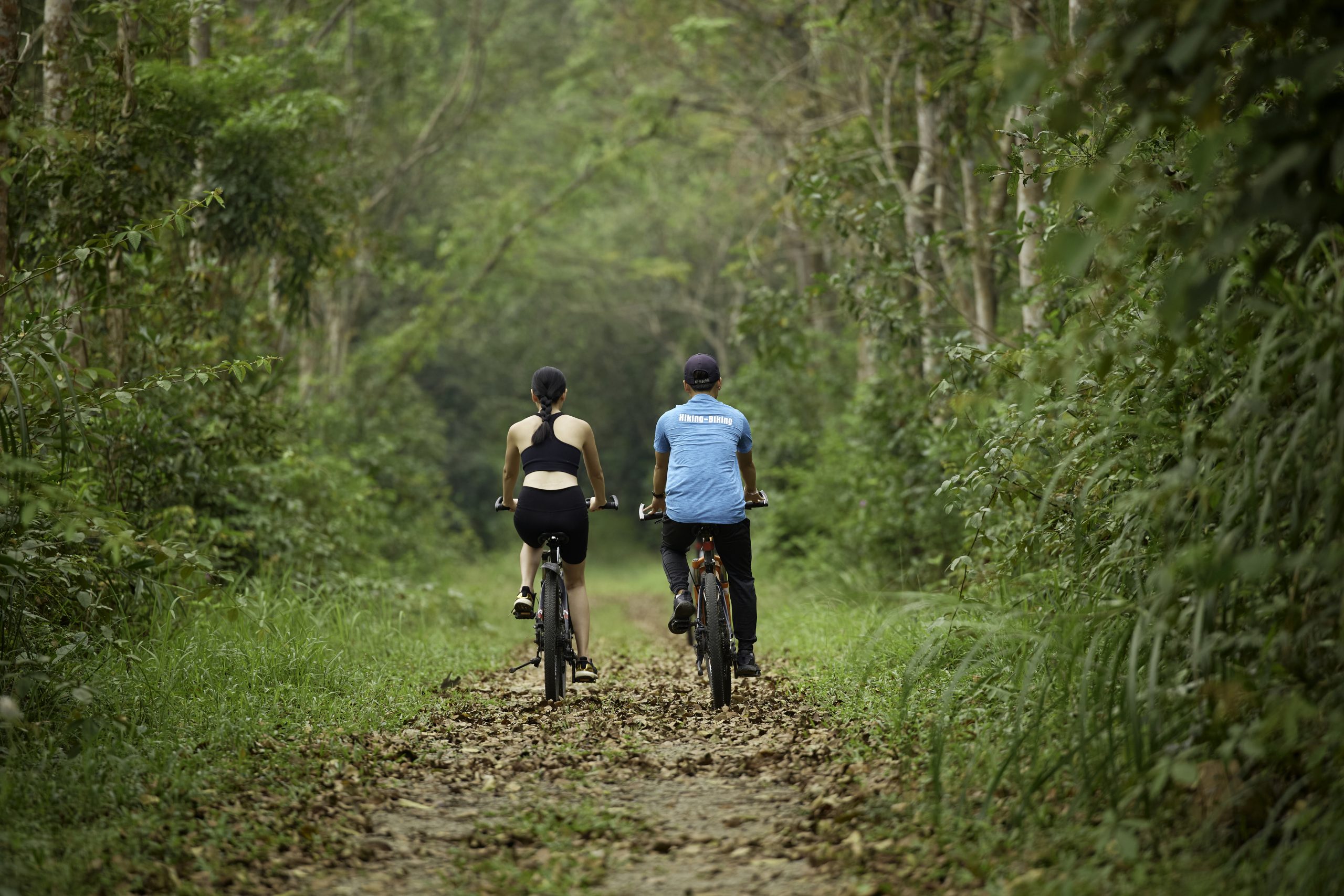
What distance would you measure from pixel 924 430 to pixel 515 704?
589 centimetres

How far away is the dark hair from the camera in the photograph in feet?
23.0

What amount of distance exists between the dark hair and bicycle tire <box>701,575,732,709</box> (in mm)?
1328

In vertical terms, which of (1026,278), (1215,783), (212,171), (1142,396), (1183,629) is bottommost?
(1215,783)

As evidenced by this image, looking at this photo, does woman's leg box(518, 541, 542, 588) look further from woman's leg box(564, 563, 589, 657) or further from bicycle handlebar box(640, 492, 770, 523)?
bicycle handlebar box(640, 492, 770, 523)

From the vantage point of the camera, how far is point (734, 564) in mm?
6969

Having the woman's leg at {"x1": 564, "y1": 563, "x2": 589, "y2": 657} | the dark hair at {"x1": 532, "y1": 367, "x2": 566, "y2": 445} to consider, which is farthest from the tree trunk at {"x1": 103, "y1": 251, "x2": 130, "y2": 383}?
the woman's leg at {"x1": 564, "y1": 563, "x2": 589, "y2": 657}

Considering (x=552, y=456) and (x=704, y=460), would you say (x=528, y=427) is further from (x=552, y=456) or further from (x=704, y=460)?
(x=704, y=460)

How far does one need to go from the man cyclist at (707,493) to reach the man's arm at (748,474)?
0.17 feet

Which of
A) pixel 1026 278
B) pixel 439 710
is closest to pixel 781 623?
pixel 1026 278

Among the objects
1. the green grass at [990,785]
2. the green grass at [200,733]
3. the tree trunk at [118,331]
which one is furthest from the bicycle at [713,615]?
the tree trunk at [118,331]

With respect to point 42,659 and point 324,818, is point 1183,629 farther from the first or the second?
point 42,659

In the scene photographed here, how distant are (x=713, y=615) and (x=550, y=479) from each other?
132 centimetres

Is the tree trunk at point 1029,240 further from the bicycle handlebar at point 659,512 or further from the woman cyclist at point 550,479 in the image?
the woman cyclist at point 550,479

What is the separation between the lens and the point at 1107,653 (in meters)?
4.60
